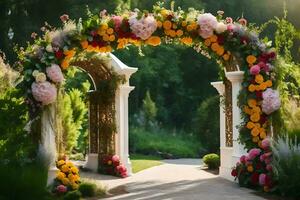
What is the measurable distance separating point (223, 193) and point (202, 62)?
24.4 metres

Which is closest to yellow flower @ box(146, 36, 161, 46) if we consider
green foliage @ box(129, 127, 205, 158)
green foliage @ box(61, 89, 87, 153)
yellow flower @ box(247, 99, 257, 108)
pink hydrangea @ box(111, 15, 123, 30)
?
pink hydrangea @ box(111, 15, 123, 30)

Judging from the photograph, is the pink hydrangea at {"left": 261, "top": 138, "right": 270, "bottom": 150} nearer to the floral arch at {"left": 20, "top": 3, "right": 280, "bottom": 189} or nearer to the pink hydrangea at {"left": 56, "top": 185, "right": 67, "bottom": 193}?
the floral arch at {"left": 20, "top": 3, "right": 280, "bottom": 189}

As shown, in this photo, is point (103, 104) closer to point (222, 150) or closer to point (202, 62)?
point (222, 150)

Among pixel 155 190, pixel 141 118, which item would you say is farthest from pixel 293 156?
pixel 141 118

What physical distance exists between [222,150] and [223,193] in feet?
12.6

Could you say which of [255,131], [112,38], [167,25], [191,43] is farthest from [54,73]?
[255,131]

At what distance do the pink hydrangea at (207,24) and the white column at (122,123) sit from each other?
4.02 m

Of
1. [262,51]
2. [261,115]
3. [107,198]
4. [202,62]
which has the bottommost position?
[107,198]

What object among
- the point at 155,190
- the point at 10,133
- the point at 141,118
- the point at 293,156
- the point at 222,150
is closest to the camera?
the point at 10,133

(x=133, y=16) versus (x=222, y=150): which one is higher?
(x=133, y=16)

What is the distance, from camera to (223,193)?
10328 mm

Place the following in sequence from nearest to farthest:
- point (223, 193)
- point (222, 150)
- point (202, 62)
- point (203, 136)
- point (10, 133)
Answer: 1. point (10, 133)
2. point (223, 193)
3. point (222, 150)
4. point (203, 136)
5. point (202, 62)

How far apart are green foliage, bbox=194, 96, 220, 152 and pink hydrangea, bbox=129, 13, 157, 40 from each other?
1084 cm

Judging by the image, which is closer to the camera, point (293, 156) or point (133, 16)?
point (293, 156)
